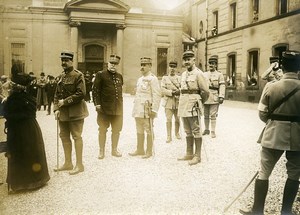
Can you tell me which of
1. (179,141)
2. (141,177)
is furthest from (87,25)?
(141,177)

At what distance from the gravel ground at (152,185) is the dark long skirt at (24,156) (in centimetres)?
15

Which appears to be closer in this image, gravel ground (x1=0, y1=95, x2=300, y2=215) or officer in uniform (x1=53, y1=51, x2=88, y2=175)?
gravel ground (x1=0, y1=95, x2=300, y2=215)

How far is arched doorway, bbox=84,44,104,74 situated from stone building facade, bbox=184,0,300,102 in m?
8.11

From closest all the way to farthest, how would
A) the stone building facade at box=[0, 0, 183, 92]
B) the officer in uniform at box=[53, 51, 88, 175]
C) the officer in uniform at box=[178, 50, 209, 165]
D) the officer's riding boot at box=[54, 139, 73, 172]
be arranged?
the officer in uniform at box=[53, 51, 88, 175], the officer's riding boot at box=[54, 139, 73, 172], the officer in uniform at box=[178, 50, 209, 165], the stone building facade at box=[0, 0, 183, 92]

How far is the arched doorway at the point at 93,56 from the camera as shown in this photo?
81.0ft

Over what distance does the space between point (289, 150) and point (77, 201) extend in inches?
99.3

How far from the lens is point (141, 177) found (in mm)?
5051

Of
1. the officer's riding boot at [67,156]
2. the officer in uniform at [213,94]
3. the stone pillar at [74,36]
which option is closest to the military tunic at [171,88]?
the officer in uniform at [213,94]

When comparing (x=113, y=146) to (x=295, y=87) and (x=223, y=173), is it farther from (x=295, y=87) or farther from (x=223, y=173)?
(x=295, y=87)

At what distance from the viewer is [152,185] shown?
466 cm

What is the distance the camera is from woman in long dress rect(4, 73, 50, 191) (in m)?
4.28

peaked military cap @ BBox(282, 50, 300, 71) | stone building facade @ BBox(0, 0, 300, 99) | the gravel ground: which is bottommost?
the gravel ground

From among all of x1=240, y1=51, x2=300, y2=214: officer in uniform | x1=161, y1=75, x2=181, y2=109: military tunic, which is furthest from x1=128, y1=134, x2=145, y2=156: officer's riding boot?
x1=240, y1=51, x2=300, y2=214: officer in uniform

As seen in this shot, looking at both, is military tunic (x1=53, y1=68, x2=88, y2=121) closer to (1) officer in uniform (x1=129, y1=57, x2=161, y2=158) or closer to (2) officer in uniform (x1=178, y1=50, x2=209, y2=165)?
(1) officer in uniform (x1=129, y1=57, x2=161, y2=158)
